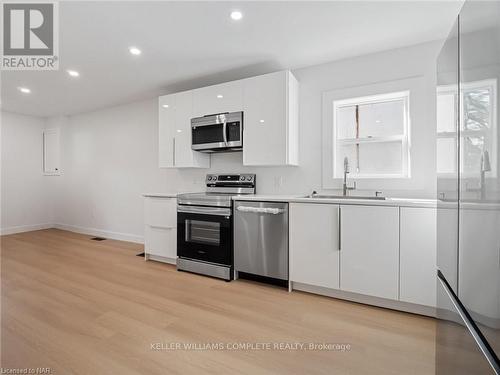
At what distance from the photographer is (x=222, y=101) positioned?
3236 millimetres

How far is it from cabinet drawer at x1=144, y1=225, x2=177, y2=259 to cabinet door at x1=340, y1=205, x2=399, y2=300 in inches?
83.8

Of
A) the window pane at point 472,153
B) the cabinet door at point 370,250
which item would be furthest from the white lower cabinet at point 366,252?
the window pane at point 472,153

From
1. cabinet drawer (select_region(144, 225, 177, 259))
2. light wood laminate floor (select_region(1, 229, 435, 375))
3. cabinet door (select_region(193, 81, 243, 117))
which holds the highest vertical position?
cabinet door (select_region(193, 81, 243, 117))

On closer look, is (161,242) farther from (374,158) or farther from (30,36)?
(374,158)

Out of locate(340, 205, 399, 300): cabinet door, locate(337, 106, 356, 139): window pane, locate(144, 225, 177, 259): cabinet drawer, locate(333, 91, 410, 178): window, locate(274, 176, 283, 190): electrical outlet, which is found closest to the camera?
locate(340, 205, 399, 300): cabinet door

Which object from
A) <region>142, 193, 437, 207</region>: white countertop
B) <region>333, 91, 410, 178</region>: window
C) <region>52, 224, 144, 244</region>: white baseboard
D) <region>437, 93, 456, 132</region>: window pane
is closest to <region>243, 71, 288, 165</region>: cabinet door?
<region>142, 193, 437, 207</region>: white countertop

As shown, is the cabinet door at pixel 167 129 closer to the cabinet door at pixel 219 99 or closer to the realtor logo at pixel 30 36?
the cabinet door at pixel 219 99

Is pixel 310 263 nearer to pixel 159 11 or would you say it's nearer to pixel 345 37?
pixel 345 37

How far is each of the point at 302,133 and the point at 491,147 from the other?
2519 mm

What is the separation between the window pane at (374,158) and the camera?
2.75 m

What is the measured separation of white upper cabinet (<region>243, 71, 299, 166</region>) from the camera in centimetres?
286

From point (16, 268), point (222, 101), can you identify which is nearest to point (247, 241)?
point (222, 101)

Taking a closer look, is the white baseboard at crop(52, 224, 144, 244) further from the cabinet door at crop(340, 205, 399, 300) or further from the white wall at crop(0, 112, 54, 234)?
the cabinet door at crop(340, 205, 399, 300)

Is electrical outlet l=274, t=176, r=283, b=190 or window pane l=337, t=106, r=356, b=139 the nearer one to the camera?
window pane l=337, t=106, r=356, b=139
